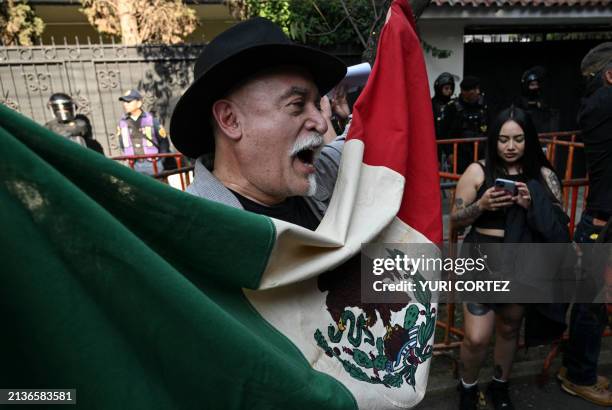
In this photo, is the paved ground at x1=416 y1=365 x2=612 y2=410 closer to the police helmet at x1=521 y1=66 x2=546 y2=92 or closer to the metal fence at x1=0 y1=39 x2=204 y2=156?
the police helmet at x1=521 y1=66 x2=546 y2=92

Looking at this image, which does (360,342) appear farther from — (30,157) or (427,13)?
(427,13)

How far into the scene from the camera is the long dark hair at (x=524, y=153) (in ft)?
8.99

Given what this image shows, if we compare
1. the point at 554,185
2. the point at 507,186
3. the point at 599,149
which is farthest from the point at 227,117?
the point at 599,149

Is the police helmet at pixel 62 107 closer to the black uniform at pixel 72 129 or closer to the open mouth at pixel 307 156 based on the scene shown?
the black uniform at pixel 72 129

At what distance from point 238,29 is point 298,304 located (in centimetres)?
91

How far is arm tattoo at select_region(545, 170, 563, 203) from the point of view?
2.73 meters

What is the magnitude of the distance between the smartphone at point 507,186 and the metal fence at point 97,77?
722 centimetres

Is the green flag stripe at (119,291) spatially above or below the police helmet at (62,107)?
below

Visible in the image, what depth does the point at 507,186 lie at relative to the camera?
255cm

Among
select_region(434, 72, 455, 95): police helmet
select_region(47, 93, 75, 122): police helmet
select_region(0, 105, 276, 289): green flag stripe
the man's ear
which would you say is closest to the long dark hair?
the man's ear

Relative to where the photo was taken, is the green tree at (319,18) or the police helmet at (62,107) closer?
the police helmet at (62,107)

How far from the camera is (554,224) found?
2.56m

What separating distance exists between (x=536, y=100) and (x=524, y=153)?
499 cm

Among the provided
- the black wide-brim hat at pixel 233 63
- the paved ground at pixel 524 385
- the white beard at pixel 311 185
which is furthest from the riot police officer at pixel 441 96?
the white beard at pixel 311 185
